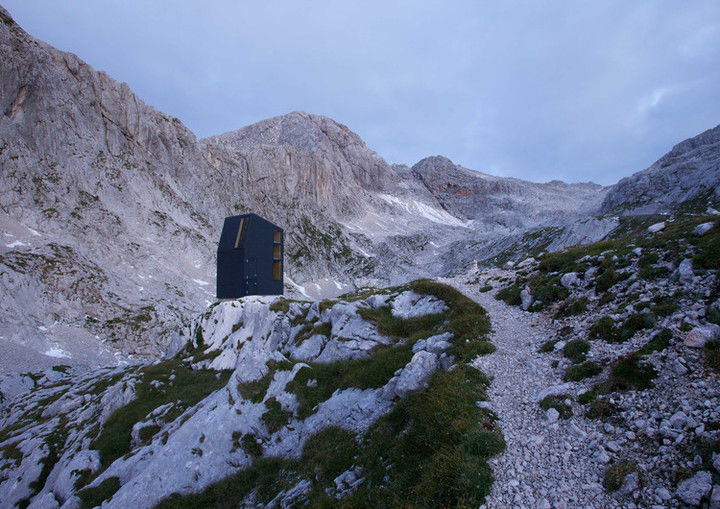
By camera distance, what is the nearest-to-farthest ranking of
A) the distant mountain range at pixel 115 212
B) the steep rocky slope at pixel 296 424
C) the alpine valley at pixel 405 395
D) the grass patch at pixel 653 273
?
the alpine valley at pixel 405 395, the steep rocky slope at pixel 296 424, the grass patch at pixel 653 273, the distant mountain range at pixel 115 212

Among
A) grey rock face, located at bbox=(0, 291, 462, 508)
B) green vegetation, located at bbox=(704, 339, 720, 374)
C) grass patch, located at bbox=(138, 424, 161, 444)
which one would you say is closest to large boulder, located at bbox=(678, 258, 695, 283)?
green vegetation, located at bbox=(704, 339, 720, 374)

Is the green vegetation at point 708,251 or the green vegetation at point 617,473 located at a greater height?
the green vegetation at point 708,251

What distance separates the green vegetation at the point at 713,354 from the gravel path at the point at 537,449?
3.15 metres

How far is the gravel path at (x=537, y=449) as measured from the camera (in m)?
6.44

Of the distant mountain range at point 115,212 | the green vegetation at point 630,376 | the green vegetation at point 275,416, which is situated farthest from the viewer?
the distant mountain range at point 115,212

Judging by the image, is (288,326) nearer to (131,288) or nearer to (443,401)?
(443,401)

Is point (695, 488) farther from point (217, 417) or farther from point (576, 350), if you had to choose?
point (217, 417)

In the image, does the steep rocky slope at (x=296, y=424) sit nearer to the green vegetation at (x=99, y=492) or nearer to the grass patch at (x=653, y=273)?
the green vegetation at (x=99, y=492)

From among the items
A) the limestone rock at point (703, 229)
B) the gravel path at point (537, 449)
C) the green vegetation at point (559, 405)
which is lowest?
the gravel path at point (537, 449)

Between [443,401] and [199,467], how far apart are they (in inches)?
481

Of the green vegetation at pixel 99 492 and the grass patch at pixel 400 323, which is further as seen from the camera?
the grass patch at pixel 400 323

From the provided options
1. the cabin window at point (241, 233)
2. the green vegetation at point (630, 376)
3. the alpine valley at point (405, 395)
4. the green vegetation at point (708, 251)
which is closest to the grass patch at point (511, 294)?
the alpine valley at point (405, 395)

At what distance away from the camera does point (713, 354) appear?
8.02 m

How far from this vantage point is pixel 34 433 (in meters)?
27.0
